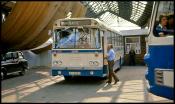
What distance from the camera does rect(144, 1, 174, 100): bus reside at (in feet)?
25.2

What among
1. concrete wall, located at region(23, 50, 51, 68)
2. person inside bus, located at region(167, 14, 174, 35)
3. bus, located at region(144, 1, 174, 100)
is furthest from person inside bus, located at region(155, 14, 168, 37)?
concrete wall, located at region(23, 50, 51, 68)

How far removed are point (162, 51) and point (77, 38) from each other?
8.20 meters

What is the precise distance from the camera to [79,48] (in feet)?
51.6

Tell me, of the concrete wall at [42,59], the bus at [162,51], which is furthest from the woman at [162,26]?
the concrete wall at [42,59]

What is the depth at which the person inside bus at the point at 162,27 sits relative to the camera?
7838 mm

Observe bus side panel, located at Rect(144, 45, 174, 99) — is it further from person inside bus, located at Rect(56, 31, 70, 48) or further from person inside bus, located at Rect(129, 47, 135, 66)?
person inside bus, located at Rect(129, 47, 135, 66)

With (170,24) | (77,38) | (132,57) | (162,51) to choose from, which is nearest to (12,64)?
(77,38)

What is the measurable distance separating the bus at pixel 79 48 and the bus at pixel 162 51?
7.16m

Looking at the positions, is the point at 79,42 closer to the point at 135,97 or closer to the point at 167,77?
the point at 135,97

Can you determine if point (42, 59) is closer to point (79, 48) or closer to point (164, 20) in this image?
point (79, 48)

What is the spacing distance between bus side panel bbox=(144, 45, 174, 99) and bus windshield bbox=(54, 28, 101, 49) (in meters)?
7.22

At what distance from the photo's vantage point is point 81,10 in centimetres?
2997

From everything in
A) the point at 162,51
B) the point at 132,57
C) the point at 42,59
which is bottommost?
the point at 42,59

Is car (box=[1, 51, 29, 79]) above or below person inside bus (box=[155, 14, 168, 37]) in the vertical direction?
below
